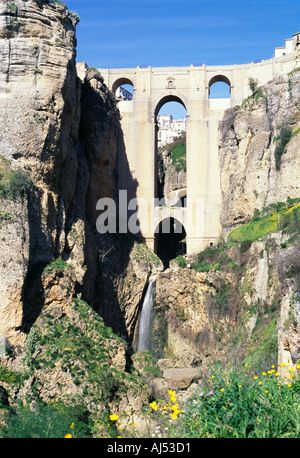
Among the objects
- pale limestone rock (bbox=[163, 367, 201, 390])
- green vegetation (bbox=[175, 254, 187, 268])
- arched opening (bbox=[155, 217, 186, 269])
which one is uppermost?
arched opening (bbox=[155, 217, 186, 269])

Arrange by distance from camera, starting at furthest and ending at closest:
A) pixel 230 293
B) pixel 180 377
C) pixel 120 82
A: pixel 120 82, pixel 230 293, pixel 180 377

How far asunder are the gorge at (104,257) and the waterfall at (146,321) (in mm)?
266

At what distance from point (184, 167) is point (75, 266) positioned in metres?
18.4

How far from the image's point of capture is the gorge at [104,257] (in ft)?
74.8

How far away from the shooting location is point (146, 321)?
1400 inches

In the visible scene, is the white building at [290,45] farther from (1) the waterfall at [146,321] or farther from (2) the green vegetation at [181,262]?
(1) the waterfall at [146,321]

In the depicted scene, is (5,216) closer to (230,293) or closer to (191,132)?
(230,293)

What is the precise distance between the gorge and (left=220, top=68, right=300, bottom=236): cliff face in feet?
0.26

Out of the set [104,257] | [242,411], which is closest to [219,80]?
[104,257]

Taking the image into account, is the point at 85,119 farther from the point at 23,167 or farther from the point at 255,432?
the point at 255,432

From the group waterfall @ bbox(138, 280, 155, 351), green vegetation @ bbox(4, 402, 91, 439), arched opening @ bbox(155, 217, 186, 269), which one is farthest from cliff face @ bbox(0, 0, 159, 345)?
arched opening @ bbox(155, 217, 186, 269)

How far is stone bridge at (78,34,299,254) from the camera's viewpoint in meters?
38.9

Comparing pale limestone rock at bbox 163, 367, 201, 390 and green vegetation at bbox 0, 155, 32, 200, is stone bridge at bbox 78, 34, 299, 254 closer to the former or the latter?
pale limestone rock at bbox 163, 367, 201, 390

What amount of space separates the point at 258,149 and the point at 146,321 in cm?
1180
